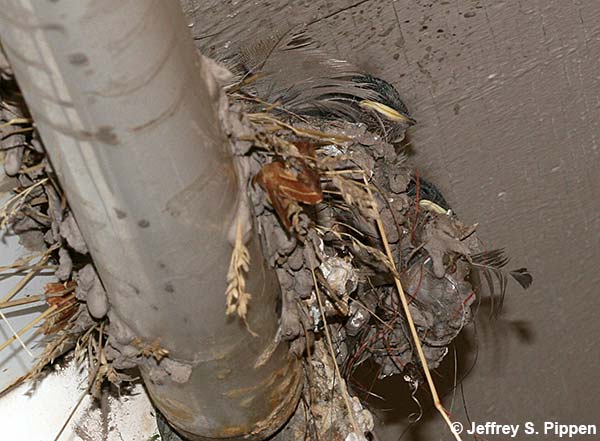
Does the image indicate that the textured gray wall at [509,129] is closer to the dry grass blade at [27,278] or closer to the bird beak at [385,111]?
the bird beak at [385,111]

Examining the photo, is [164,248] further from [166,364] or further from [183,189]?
[166,364]

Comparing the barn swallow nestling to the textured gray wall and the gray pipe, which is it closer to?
the textured gray wall

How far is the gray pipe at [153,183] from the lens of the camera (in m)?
0.63

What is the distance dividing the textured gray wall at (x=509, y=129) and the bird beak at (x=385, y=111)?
98mm

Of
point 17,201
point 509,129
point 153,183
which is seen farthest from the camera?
point 509,129

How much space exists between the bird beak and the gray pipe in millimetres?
300

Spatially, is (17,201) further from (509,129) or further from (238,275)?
(509,129)

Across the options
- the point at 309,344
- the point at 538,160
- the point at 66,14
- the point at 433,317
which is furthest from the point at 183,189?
the point at 538,160

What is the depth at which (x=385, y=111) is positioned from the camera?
1133 mm

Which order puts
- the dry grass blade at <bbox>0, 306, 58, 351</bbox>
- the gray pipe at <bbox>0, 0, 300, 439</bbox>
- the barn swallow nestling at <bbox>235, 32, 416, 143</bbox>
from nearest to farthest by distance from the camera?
the gray pipe at <bbox>0, 0, 300, 439</bbox> < the dry grass blade at <bbox>0, 306, 58, 351</bbox> < the barn swallow nestling at <bbox>235, 32, 416, 143</bbox>

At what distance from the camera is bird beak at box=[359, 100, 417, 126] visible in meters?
1.12

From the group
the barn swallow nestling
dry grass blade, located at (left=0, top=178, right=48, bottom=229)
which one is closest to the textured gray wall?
the barn swallow nestling

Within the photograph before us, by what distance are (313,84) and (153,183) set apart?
0.42m

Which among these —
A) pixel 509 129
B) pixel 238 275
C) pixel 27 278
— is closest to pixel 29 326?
pixel 27 278
